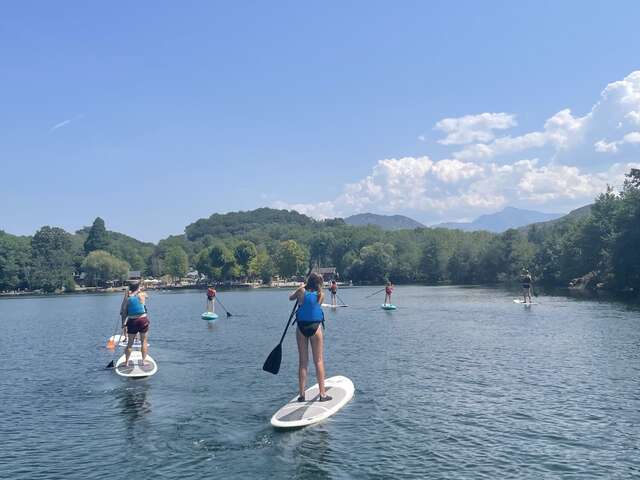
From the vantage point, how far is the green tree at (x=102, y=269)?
155375 mm

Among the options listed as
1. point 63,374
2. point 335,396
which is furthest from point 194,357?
point 335,396

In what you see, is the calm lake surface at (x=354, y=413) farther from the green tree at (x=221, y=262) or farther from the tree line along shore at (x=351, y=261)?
the green tree at (x=221, y=262)

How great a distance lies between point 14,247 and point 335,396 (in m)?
155

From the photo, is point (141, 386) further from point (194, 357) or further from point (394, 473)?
point (394, 473)

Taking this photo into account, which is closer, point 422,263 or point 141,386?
point 141,386

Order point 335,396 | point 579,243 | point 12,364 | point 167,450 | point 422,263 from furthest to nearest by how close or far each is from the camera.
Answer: point 422,263, point 579,243, point 12,364, point 335,396, point 167,450

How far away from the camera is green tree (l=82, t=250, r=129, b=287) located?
155375mm

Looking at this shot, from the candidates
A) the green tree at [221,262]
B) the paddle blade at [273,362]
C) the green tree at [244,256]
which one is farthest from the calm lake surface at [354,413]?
the green tree at [244,256]

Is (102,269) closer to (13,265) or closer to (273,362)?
(13,265)

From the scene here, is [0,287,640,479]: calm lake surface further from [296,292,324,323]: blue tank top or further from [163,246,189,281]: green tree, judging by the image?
[163,246,189,281]: green tree

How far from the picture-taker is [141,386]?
17422 millimetres

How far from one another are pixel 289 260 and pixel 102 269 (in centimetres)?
5143

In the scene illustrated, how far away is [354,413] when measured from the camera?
13.5 metres

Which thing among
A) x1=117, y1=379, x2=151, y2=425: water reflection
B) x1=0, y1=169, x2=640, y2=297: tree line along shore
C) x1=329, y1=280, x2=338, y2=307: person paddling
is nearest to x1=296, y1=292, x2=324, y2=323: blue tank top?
x1=117, y1=379, x2=151, y2=425: water reflection
